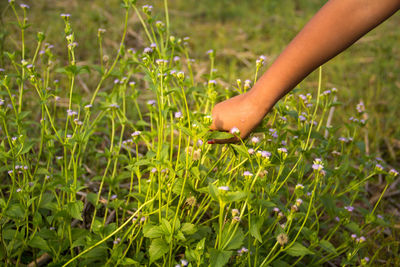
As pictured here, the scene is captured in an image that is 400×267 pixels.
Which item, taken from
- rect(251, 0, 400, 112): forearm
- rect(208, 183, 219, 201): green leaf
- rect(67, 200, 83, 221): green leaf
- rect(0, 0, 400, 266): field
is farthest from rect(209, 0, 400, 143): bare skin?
rect(67, 200, 83, 221): green leaf

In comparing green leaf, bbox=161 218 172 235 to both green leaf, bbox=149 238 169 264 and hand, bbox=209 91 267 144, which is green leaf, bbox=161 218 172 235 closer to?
green leaf, bbox=149 238 169 264

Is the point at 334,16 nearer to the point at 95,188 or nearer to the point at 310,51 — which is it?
the point at 310,51

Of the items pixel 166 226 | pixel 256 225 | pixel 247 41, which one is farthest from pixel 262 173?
pixel 247 41

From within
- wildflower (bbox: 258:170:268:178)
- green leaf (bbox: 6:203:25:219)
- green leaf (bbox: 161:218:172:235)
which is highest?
wildflower (bbox: 258:170:268:178)

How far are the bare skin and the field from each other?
0.11 metres

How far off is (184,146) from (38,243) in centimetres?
120

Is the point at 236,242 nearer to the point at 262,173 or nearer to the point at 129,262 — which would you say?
the point at 262,173

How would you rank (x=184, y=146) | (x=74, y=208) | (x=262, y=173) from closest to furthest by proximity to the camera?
1. (x=262, y=173)
2. (x=74, y=208)
3. (x=184, y=146)

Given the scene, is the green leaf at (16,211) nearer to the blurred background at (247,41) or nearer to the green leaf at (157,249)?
the green leaf at (157,249)

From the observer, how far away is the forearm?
43.1 inches

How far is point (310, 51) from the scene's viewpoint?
1165 millimetres

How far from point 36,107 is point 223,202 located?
1986mm

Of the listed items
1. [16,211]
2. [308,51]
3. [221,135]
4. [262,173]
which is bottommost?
[16,211]

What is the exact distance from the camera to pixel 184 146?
2.48 metres
